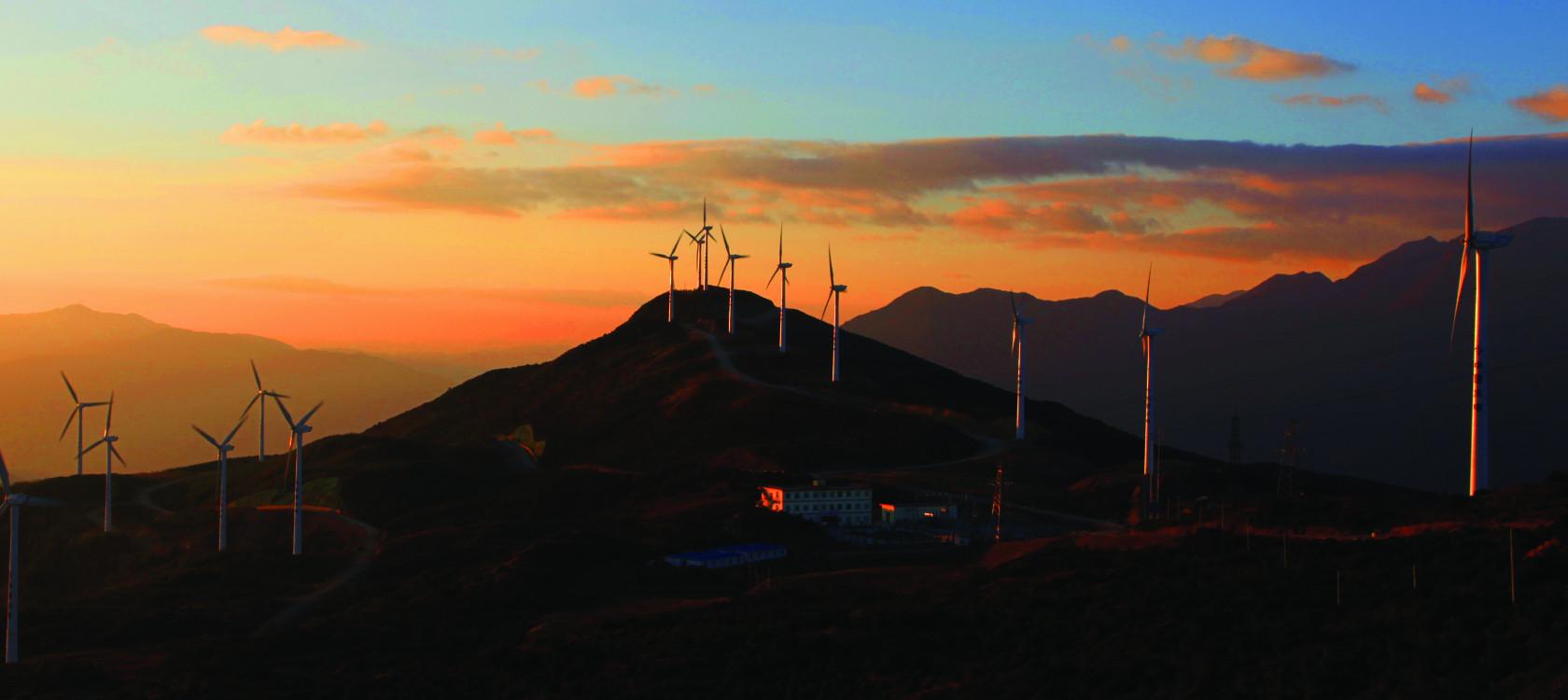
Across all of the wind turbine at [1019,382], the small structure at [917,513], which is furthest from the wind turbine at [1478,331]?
the wind turbine at [1019,382]

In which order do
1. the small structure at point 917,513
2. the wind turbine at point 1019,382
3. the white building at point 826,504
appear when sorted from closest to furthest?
the small structure at point 917,513 → the white building at point 826,504 → the wind turbine at point 1019,382

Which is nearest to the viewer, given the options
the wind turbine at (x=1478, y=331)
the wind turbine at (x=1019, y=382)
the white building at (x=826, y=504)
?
the wind turbine at (x=1478, y=331)

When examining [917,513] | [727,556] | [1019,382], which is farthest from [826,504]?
[1019,382]

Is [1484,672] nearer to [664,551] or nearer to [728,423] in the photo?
[664,551]

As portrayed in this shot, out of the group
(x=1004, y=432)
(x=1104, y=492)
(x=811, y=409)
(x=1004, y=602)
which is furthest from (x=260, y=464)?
(x=1004, y=602)

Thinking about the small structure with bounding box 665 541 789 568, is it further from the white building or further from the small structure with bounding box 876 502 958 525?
the small structure with bounding box 876 502 958 525

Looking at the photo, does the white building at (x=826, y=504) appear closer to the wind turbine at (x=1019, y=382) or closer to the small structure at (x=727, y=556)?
the small structure at (x=727, y=556)

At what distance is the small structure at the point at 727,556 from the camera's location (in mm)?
105188

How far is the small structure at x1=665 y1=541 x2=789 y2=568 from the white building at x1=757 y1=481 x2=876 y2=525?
17462mm

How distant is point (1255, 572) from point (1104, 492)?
65408 mm

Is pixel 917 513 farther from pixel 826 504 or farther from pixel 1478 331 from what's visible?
pixel 1478 331

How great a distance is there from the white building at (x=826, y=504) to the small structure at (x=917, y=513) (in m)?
1.68

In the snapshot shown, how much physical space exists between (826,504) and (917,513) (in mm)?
8186

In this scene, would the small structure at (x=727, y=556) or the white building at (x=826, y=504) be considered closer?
the small structure at (x=727, y=556)
